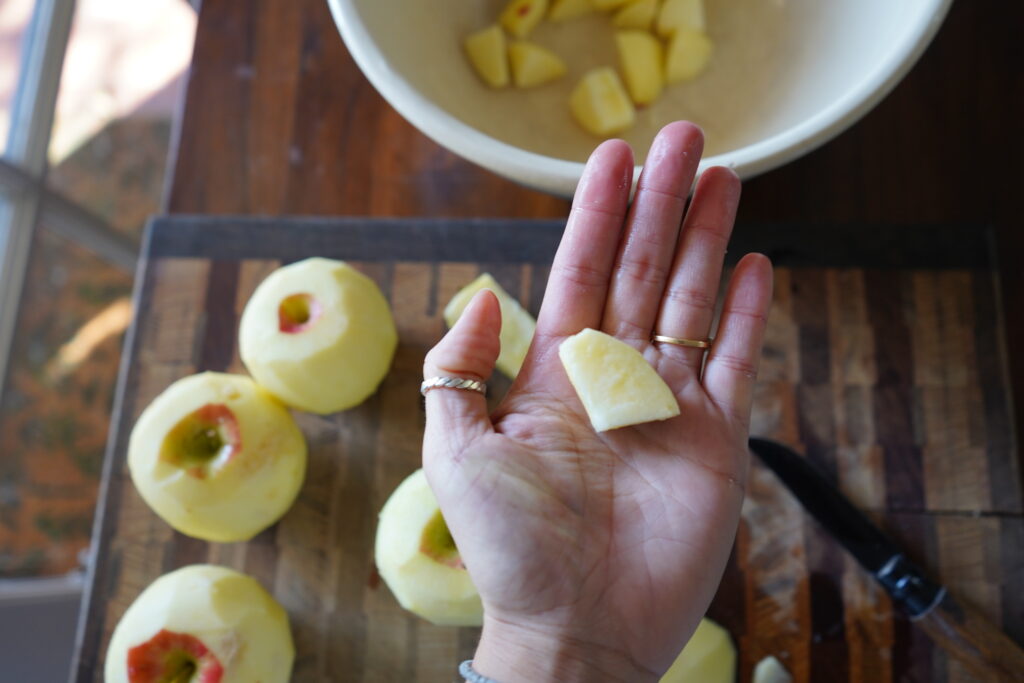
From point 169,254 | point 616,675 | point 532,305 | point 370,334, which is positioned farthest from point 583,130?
point 616,675

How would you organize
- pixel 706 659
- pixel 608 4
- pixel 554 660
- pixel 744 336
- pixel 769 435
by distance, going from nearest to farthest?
pixel 554 660
pixel 744 336
pixel 706 659
pixel 769 435
pixel 608 4

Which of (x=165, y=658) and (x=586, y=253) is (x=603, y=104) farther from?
(x=165, y=658)

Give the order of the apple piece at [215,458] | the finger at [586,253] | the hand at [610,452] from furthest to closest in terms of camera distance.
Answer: the apple piece at [215,458] → the finger at [586,253] → the hand at [610,452]

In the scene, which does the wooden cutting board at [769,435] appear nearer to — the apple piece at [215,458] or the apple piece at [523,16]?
the apple piece at [215,458]

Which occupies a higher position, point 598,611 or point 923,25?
point 923,25

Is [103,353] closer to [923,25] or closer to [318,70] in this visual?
[318,70]

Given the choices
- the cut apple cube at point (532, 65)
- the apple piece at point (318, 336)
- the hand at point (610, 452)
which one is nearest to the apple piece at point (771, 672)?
the hand at point (610, 452)

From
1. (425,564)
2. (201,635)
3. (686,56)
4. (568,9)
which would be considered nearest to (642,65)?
(686,56)
